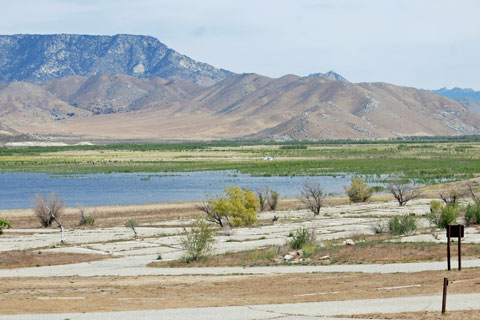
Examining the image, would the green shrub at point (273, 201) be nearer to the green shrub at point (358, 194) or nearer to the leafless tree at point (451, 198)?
the green shrub at point (358, 194)

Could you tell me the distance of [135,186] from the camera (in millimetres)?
71875

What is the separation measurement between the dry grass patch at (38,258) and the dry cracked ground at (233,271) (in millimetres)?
38

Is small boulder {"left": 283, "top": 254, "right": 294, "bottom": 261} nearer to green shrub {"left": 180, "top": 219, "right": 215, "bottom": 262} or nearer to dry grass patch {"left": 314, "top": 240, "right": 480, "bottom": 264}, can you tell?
dry grass patch {"left": 314, "top": 240, "right": 480, "bottom": 264}

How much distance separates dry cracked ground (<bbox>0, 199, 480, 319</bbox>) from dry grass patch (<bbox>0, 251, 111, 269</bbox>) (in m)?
0.04

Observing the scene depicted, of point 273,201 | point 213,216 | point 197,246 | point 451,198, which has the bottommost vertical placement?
point 197,246

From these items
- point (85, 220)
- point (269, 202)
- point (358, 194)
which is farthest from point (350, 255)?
point (358, 194)

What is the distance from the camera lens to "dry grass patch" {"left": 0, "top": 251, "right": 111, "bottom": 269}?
27.4m

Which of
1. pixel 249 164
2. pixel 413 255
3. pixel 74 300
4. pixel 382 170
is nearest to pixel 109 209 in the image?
pixel 413 255

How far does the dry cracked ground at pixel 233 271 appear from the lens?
55.2 feet

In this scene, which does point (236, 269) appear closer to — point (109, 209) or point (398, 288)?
point (398, 288)

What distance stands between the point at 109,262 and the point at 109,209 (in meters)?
25.4

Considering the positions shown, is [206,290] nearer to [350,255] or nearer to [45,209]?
[350,255]

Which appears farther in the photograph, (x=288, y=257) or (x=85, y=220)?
(x=85, y=220)

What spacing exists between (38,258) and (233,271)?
9103mm
